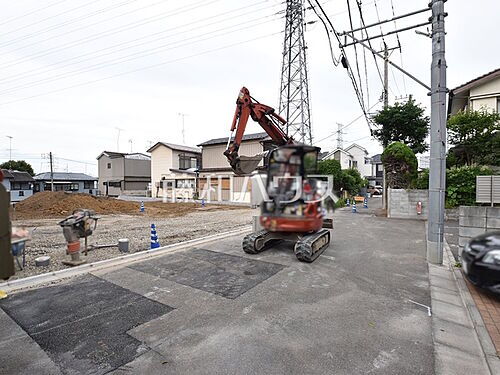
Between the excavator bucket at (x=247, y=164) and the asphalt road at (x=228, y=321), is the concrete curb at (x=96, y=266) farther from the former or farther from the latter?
the excavator bucket at (x=247, y=164)

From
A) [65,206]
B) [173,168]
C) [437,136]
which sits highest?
[173,168]

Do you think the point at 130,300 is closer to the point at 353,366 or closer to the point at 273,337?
the point at 273,337

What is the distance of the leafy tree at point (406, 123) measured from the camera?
25.1 meters

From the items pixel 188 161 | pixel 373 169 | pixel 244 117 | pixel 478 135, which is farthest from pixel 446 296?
pixel 188 161

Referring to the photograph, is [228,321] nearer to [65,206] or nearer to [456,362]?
[456,362]

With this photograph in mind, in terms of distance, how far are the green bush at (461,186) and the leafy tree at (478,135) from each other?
4.21 feet

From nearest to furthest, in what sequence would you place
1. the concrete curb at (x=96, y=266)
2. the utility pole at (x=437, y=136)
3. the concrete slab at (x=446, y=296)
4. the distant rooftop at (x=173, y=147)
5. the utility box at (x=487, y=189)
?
the utility box at (x=487, y=189) < the concrete slab at (x=446, y=296) < the concrete curb at (x=96, y=266) < the utility pole at (x=437, y=136) < the distant rooftop at (x=173, y=147)

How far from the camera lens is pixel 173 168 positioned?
40.7m

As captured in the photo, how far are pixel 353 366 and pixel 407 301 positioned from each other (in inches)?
130

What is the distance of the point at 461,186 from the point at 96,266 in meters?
22.1

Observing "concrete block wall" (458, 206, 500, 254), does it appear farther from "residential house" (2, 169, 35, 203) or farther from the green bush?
the green bush

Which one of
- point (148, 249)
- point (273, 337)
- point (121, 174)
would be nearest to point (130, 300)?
point (273, 337)

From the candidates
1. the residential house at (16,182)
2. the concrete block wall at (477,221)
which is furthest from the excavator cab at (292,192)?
the concrete block wall at (477,221)

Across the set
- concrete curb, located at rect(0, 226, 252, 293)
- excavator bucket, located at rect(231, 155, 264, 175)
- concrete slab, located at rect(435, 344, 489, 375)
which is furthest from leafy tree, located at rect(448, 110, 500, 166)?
excavator bucket, located at rect(231, 155, 264, 175)
